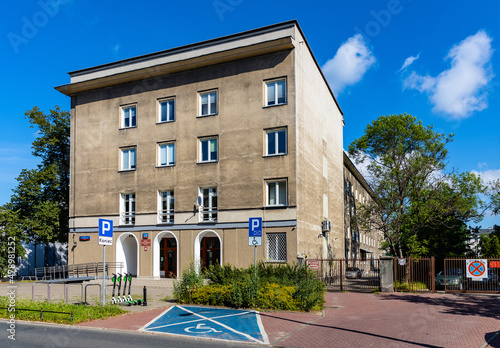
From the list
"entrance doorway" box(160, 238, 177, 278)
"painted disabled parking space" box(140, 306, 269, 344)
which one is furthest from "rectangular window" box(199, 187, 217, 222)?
"painted disabled parking space" box(140, 306, 269, 344)

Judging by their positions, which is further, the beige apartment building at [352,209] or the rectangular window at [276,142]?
the beige apartment building at [352,209]

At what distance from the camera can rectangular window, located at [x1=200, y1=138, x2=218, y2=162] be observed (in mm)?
28234

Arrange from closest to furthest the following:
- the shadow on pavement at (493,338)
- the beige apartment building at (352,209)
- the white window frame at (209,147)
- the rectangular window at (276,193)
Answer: the shadow on pavement at (493,338) < the rectangular window at (276,193) < the white window frame at (209,147) < the beige apartment building at (352,209)

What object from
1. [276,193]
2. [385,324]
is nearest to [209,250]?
[276,193]

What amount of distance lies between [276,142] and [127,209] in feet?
38.7

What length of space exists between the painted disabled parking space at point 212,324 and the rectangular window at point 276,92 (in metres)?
14.9

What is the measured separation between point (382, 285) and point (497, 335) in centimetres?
1023

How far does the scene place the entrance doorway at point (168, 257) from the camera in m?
29.7

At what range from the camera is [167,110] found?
98.5 feet

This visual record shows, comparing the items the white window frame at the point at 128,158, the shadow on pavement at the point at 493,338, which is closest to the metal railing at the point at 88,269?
the white window frame at the point at 128,158

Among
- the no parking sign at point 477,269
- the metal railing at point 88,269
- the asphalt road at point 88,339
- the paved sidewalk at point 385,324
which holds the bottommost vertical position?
the metal railing at point 88,269

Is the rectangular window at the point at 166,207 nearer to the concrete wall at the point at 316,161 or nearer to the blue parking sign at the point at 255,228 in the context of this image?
the concrete wall at the point at 316,161

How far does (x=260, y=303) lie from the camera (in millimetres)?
15461

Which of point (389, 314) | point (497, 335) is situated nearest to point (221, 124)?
point (389, 314)
